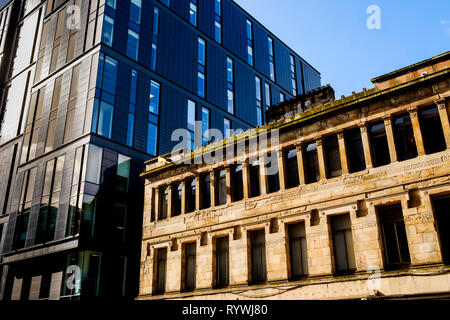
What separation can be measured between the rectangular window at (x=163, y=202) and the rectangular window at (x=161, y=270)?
2.45 meters

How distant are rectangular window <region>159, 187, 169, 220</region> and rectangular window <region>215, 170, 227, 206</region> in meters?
4.60

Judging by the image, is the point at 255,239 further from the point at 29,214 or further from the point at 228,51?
the point at 228,51

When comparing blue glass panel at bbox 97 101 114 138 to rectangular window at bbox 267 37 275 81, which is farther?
rectangular window at bbox 267 37 275 81

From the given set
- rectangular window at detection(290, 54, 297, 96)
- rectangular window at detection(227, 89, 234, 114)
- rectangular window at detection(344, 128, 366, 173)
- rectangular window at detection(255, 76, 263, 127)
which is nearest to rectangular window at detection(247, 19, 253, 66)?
rectangular window at detection(255, 76, 263, 127)

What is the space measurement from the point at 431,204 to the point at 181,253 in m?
15.2

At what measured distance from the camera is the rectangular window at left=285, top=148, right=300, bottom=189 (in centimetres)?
2294

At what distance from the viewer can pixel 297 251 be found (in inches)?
845

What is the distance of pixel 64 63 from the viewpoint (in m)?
41.5

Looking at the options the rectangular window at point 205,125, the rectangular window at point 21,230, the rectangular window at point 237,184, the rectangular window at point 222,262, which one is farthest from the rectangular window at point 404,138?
the rectangular window at point 21,230

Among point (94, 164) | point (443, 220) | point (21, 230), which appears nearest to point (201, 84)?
point (94, 164)

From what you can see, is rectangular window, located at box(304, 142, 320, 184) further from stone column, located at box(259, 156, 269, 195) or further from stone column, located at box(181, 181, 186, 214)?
stone column, located at box(181, 181, 186, 214)

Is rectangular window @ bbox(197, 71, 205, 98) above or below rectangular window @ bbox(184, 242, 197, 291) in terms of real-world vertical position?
above
